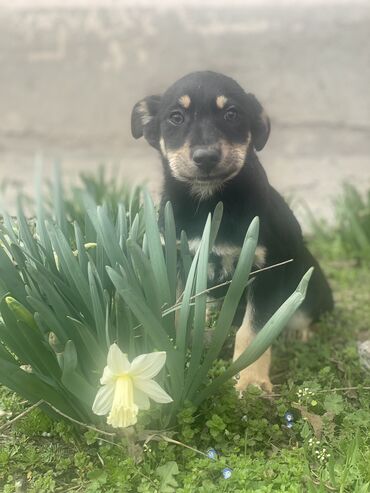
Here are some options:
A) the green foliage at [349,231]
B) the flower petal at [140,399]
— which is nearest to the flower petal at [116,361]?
the flower petal at [140,399]

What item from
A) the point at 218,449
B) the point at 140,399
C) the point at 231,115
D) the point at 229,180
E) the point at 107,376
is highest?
the point at 231,115

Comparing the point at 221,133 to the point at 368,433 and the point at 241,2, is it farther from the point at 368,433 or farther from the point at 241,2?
the point at 241,2

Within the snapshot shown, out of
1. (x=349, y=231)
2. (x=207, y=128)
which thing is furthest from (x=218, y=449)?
(x=349, y=231)

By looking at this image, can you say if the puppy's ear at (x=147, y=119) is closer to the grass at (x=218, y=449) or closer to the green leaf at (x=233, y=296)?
the green leaf at (x=233, y=296)

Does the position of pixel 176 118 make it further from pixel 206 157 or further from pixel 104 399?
pixel 104 399

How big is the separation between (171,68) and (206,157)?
320 centimetres

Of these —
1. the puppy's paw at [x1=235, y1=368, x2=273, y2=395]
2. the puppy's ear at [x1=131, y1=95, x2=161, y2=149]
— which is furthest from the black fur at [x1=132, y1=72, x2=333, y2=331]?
the puppy's paw at [x1=235, y1=368, x2=273, y2=395]

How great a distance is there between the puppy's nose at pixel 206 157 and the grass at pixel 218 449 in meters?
0.67

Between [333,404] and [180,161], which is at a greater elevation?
[180,161]

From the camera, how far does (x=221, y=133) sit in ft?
6.56

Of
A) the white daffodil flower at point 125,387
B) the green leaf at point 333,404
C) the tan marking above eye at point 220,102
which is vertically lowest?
the green leaf at point 333,404

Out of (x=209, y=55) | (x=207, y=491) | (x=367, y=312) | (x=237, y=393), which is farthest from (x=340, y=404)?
(x=209, y=55)

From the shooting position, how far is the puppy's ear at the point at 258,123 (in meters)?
2.11

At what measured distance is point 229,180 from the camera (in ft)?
6.91
